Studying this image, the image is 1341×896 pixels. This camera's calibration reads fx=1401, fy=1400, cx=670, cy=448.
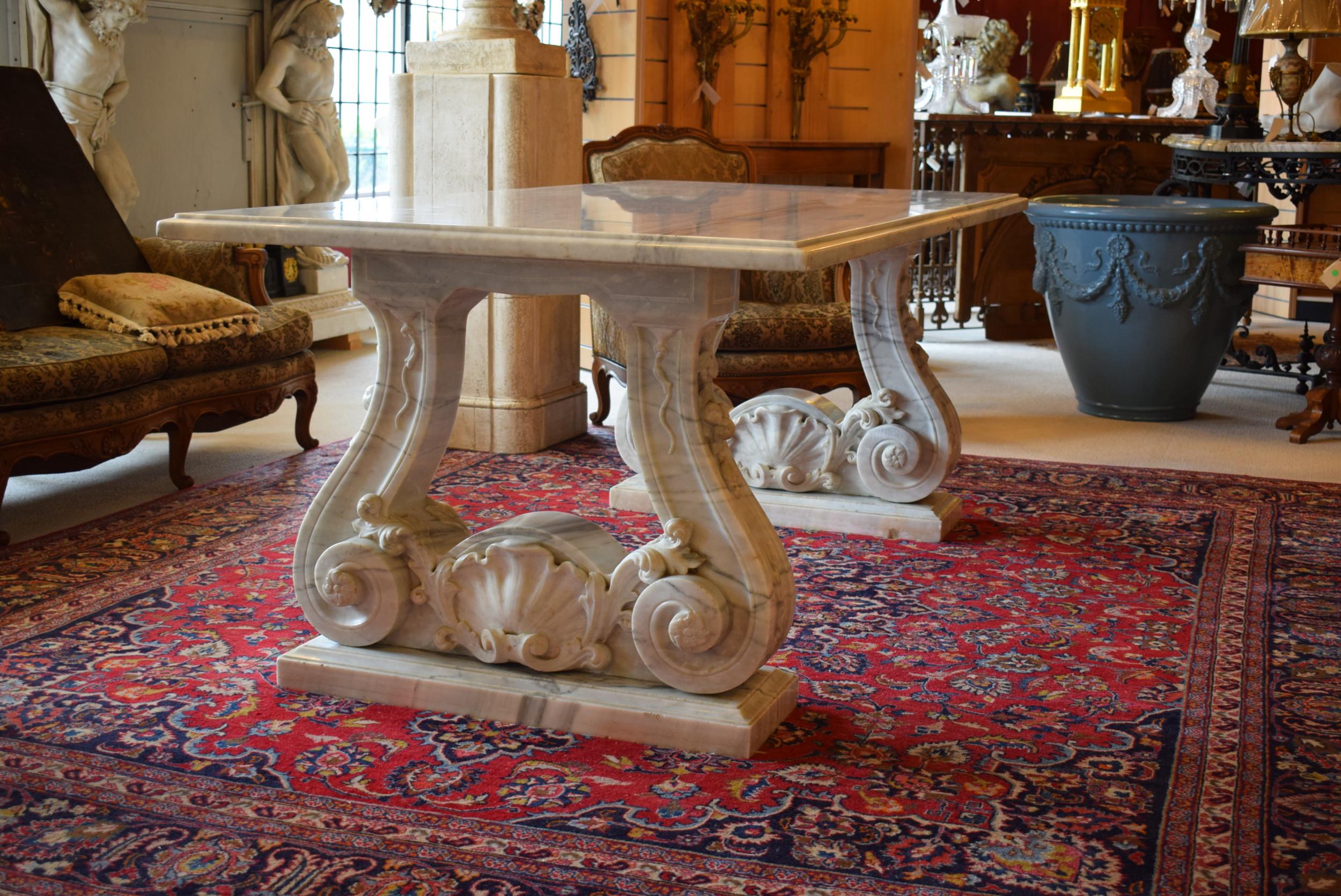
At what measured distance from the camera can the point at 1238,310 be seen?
504cm

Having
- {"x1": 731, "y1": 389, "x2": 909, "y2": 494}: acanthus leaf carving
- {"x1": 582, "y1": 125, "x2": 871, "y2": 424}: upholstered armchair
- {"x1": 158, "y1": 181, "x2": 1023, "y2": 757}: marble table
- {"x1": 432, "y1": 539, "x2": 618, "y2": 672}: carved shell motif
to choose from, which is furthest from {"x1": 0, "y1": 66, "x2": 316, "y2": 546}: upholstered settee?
{"x1": 432, "y1": 539, "x2": 618, "y2": 672}: carved shell motif

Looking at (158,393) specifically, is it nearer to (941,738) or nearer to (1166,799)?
(941,738)

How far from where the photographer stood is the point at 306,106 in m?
6.47

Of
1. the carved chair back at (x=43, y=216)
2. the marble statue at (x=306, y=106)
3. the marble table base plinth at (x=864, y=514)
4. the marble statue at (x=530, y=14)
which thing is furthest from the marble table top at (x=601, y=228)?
the marble statue at (x=306, y=106)

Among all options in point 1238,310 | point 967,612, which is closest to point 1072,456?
point 1238,310

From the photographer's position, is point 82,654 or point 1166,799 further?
point 82,654

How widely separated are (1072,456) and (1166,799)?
2.59 metres

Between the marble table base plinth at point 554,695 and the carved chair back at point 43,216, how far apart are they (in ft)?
6.56

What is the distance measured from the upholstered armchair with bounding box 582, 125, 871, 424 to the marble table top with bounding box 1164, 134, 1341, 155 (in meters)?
1.91

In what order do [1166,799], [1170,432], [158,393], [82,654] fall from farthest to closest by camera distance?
[1170,432] → [158,393] → [82,654] → [1166,799]

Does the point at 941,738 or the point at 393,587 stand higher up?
the point at 393,587

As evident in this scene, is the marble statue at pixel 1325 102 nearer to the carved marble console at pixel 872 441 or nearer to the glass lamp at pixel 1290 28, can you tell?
the glass lamp at pixel 1290 28

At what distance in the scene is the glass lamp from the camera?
525 cm

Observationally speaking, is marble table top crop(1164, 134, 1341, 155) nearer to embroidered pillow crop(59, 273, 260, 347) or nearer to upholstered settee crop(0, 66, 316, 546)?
upholstered settee crop(0, 66, 316, 546)
